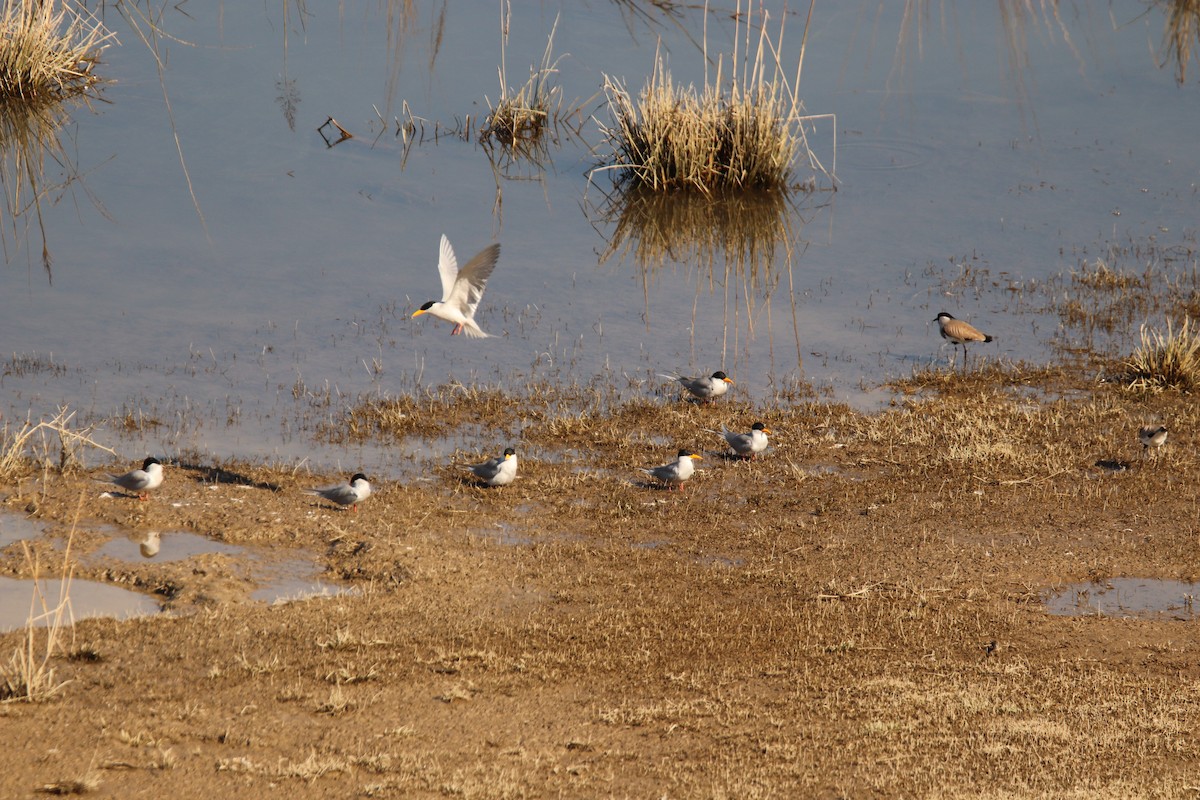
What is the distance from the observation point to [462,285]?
40.4ft

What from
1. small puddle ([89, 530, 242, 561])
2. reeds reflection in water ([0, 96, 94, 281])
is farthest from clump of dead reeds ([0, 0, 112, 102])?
small puddle ([89, 530, 242, 561])

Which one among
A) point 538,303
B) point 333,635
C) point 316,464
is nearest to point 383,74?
point 538,303

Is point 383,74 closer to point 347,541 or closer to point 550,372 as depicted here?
point 550,372

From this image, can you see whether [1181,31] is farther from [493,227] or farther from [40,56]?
[40,56]

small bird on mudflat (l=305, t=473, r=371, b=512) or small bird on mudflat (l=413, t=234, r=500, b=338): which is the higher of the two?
small bird on mudflat (l=413, t=234, r=500, b=338)

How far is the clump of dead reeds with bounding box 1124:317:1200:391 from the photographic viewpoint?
11.9 metres

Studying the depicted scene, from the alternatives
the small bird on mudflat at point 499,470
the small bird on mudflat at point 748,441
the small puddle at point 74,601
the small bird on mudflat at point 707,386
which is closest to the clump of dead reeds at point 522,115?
the small bird on mudflat at point 707,386

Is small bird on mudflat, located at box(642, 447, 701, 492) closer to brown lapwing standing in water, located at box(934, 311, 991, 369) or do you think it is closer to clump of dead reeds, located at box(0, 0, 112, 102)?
brown lapwing standing in water, located at box(934, 311, 991, 369)

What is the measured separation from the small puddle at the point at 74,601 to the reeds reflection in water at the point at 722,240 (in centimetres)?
685

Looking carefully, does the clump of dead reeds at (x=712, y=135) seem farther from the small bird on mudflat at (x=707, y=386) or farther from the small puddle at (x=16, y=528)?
the small puddle at (x=16, y=528)

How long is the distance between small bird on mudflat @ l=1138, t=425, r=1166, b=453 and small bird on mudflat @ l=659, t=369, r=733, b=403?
3445mm

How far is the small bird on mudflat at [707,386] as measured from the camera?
37.7 feet

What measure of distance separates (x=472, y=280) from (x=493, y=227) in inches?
179

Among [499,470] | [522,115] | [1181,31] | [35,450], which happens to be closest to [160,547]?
[35,450]
